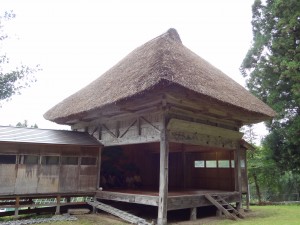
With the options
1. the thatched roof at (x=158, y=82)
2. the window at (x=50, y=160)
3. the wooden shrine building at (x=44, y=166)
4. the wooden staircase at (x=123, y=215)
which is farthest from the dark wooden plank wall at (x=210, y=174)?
the window at (x=50, y=160)

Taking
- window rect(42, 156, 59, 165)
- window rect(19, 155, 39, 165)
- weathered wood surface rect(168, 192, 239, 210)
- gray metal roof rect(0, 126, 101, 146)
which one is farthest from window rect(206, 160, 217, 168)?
window rect(19, 155, 39, 165)

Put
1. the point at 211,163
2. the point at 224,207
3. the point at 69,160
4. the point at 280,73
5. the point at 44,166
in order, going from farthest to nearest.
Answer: the point at 280,73 → the point at 211,163 → the point at 224,207 → the point at 69,160 → the point at 44,166

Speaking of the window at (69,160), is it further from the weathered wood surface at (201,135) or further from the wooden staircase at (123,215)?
the weathered wood surface at (201,135)

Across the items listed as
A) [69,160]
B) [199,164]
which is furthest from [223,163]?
[69,160]

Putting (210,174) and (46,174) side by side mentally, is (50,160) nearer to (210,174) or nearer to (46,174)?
(46,174)

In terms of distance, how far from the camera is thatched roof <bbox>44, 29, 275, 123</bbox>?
8758mm

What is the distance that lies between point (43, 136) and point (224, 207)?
24.9ft

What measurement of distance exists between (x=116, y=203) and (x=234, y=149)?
18.9ft

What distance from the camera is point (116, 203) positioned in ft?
41.2

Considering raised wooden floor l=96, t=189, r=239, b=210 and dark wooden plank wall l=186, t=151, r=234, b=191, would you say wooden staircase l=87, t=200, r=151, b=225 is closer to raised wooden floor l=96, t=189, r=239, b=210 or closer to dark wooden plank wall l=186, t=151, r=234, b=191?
raised wooden floor l=96, t=189, r=239, b=210

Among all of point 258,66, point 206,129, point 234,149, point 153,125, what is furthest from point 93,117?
point 258,66

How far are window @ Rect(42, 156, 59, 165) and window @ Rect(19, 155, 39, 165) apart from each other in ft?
0.82

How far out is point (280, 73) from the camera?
17203mm

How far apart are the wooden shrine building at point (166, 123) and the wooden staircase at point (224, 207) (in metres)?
0.26
